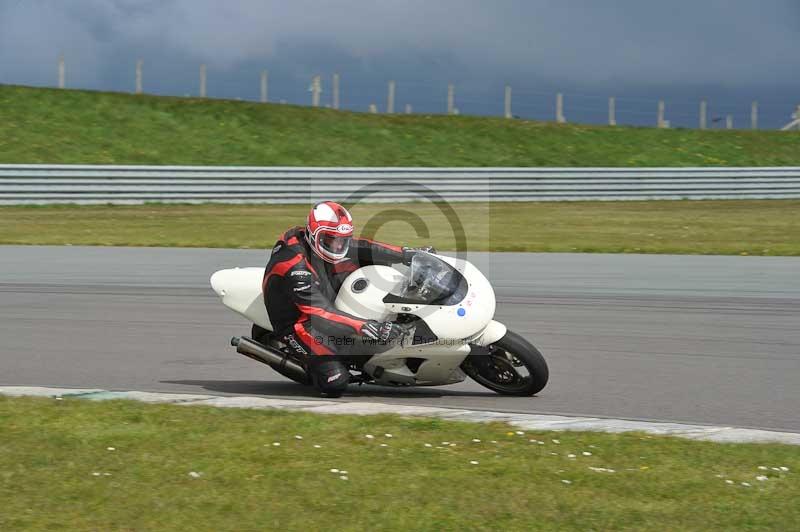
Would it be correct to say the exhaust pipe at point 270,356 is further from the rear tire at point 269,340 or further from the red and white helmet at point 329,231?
the red and white helmet at point 329,231

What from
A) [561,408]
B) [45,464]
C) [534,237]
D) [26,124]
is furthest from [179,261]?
[26,124]

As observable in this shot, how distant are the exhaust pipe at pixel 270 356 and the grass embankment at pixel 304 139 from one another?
22.3m

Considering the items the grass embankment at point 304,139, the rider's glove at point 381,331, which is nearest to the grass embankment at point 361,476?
the rider's glove at point 381,331

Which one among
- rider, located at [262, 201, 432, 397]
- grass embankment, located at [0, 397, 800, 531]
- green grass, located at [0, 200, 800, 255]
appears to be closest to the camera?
grass embankment, located at [0, 397, 800, 531]

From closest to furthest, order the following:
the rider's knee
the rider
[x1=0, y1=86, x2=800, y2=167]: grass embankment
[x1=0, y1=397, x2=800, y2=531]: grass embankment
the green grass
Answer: [x1=0, y1=397, x2=800, y2=531]: grass embankment, the rider, the rider's knee, the green grass, [x1=0, y1=86, x2=800, y2=167]: grass embankment

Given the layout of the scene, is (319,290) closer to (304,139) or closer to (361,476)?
(361,476)

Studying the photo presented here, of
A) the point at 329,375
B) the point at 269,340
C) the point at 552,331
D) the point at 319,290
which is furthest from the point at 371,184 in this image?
the point at 329,375

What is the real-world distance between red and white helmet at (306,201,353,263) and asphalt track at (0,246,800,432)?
1.06 metres

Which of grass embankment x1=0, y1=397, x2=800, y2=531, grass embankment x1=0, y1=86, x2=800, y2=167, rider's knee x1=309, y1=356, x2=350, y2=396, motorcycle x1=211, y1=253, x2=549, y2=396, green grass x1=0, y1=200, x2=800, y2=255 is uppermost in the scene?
grass embankment x1=0, y1=86, x2=800, y2=167

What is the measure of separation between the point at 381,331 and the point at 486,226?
49.1 ft

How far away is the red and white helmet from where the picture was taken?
716 cm

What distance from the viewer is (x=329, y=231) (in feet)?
23.5

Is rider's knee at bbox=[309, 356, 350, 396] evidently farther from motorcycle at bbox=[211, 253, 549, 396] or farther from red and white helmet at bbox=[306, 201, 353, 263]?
red and white helmet at bbox=[306, 201, 353, 263]

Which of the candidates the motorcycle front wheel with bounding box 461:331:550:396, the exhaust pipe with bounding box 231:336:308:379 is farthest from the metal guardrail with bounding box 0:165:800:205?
the motorcycle front wheel with bounding box 461:331:550:396
